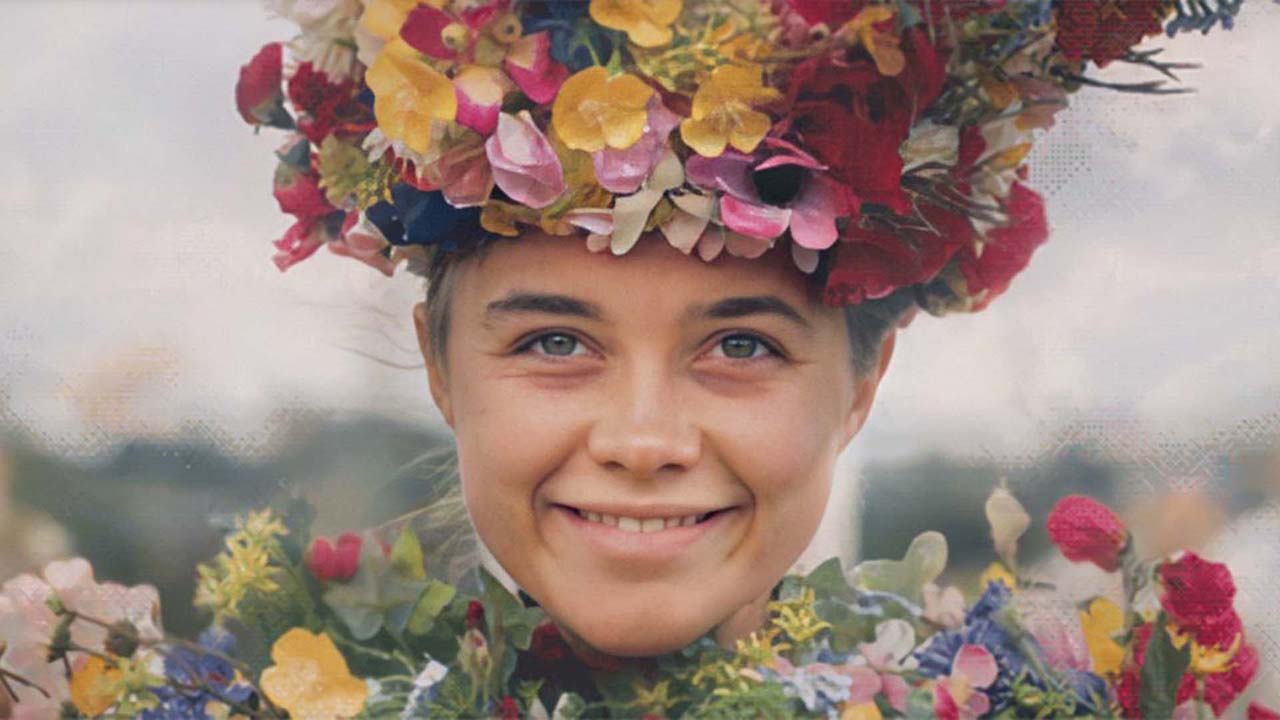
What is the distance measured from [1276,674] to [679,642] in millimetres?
649

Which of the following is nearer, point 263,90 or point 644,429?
point 644,429

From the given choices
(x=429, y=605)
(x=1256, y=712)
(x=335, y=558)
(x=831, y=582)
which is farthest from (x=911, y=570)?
(x=335, y=558)

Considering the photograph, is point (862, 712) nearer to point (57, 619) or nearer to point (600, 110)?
point (600, 110)

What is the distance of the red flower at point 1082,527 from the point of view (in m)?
1.58

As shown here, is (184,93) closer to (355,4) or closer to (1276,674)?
(355,4)

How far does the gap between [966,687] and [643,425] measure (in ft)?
1.48

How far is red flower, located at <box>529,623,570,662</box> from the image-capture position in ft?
5.14

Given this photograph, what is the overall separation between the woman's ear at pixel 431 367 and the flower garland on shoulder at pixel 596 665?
15 centimetres

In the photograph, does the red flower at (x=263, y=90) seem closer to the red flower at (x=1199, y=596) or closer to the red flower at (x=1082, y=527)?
the red flower at (x=1082, y=527)

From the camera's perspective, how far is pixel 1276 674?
1.59m

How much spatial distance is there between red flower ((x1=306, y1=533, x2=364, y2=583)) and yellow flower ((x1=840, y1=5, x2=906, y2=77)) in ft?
2.41

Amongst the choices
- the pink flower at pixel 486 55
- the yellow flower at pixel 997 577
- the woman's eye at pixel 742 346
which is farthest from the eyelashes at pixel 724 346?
the yellow flower at pixel 997 577

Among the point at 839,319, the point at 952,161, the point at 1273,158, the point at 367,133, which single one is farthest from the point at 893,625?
the point at 367,133

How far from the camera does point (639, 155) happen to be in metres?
1.44
